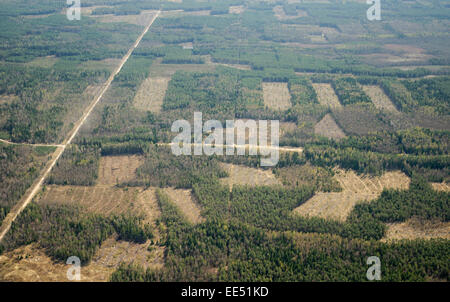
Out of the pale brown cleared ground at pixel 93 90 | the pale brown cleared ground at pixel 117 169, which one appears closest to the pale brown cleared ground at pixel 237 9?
the pale brown cleared ground at pixel 93 90

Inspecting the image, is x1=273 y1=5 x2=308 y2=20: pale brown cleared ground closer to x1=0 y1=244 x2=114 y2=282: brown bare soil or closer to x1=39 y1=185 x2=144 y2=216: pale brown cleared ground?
x1=39 y1=185 x2=144 y2=216: pale brown cleared ground

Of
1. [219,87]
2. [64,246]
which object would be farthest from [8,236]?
[219,87]

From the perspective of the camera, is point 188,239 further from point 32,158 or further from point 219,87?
point 219,87

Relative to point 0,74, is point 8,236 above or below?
below

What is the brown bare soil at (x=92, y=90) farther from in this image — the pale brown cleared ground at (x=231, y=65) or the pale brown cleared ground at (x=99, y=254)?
the pale brown cleared ground at (x=99, y=254)

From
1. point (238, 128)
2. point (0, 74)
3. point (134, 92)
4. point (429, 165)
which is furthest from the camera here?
point (0, 74)

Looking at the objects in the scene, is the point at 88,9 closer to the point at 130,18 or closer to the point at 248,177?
the point at 130,18
